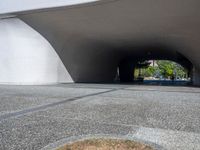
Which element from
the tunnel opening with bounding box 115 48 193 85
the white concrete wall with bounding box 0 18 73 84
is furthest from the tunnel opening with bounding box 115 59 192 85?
the white concrete wall with bounding box 0 18 73 84

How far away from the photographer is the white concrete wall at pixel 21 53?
56.7ft

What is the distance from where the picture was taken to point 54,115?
614 centimetres

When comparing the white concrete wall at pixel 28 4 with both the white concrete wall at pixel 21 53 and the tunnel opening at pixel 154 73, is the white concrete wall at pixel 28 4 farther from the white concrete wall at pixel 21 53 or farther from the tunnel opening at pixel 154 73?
the tunnel opening at pixel 154 73

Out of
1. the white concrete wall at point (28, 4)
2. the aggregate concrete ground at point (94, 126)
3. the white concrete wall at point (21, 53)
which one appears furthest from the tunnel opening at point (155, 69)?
the aggregate concrete ground at point (94, 126)

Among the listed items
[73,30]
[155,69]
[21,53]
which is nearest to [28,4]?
[21,53]

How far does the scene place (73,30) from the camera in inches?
717

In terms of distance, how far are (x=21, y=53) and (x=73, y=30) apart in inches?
158

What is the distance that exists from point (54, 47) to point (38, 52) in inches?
53.4

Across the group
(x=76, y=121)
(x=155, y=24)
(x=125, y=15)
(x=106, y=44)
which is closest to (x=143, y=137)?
(x=76, y=121)

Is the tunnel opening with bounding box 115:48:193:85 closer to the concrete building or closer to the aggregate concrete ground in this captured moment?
the concrete building

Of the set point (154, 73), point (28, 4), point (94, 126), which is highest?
point (28, 4)

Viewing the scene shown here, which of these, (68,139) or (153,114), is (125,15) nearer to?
(153,114)

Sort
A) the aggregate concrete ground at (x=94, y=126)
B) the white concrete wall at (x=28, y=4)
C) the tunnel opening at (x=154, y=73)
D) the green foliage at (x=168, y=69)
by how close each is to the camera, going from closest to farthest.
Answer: the aggregate concrete ground at (x=94, y=126), the white concrete wall at (x=28, y=4), the tunnel opening at (x=154, y=73), the green foliage at (x=168, y=69)

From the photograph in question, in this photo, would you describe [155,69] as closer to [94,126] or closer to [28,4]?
[28,4]
